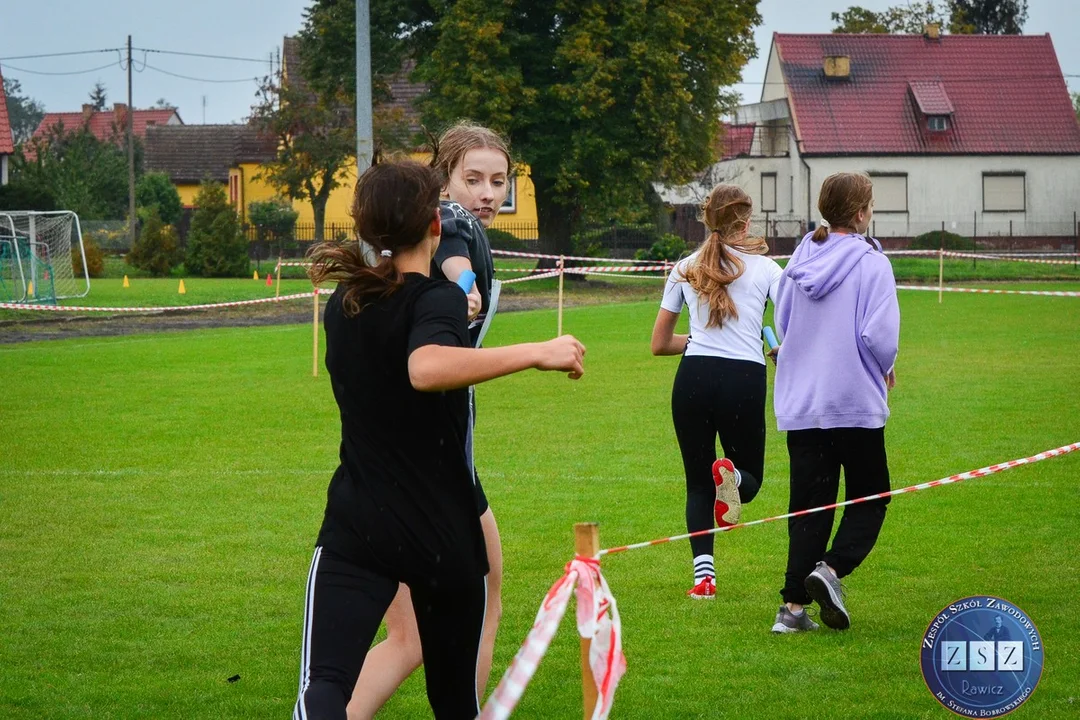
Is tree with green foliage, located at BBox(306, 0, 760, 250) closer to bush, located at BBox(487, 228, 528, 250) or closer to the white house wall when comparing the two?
bush, located at BBox(487, 228, 528, 250)

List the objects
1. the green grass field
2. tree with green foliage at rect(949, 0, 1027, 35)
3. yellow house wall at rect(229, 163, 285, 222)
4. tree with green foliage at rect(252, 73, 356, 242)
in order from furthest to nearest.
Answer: tree with green foliage at rect(949, 0, 1027, 35) < yellow house wall at rect(229, 163, 285, 222) < tree with green foliage at rect(252, 73, 356, 242) < the green grass field

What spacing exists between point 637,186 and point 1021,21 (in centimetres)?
5025

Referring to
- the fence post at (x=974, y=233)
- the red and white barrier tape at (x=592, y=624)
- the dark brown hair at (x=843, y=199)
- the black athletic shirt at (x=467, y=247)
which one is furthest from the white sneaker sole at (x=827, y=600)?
the fence post at (x=974, y=233)

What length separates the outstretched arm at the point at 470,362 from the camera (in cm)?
333

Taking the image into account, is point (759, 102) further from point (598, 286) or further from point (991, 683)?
point (991, 683)

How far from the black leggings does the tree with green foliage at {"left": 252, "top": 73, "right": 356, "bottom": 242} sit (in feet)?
163

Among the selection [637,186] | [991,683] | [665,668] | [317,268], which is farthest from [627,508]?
[637,186]

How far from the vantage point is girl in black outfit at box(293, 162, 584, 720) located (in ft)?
11.4

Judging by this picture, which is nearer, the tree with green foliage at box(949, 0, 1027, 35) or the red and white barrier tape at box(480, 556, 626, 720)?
the red and white barrier tape at box(480, 556, 626, 720)

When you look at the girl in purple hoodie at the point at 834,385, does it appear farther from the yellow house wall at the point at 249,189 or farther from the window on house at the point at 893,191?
the yellow house wall at the point at 249,189

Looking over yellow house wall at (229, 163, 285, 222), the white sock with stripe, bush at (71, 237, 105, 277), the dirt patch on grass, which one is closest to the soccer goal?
the dirt patch on grass

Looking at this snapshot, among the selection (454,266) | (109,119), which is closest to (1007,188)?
(454,266)

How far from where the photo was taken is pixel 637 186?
131ft

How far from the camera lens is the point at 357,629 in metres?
3.52
